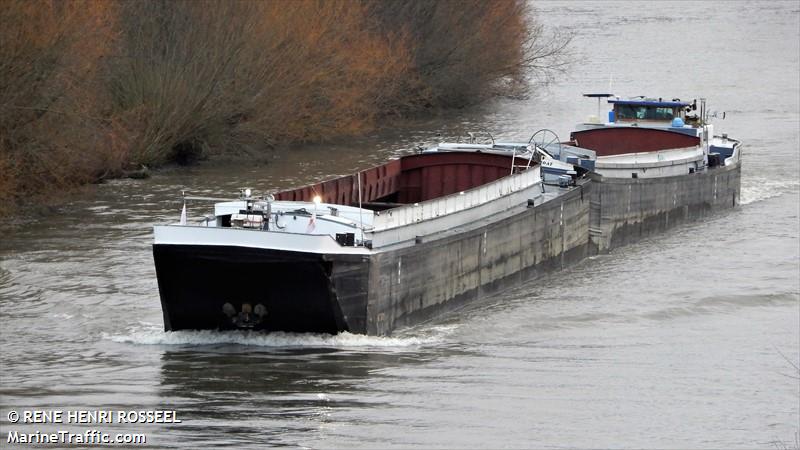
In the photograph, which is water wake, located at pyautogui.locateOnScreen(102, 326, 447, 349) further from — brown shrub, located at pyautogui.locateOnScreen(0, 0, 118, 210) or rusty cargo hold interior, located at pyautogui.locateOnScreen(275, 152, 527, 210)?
brown shrub, located at pyautogui.locateOnScreen(0, 0, 118, 210)

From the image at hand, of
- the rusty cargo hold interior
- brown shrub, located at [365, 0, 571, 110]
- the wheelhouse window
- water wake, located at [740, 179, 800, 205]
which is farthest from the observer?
brown shrub, located at [365, 0, 571, 110]

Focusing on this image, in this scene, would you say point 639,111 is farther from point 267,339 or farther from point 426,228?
point 267,339

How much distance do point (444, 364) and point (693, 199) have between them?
16284 mm

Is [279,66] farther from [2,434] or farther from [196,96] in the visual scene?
[2,434]

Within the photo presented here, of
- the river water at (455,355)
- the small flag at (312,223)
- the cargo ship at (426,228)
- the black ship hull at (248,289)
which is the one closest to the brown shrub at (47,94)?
the river water at (455,355)

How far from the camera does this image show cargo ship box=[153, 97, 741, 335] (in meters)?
20.3

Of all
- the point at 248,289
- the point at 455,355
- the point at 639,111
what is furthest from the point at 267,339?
the point at 639,111

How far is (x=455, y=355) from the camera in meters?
21.2

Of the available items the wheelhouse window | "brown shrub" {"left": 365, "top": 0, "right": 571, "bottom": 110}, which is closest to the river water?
the wheelhouse window

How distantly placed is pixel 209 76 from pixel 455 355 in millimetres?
19973

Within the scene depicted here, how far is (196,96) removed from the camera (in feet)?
129

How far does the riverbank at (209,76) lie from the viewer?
106 ft

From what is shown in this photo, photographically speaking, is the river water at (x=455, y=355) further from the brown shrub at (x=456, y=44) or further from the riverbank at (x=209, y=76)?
the brown shrub at (x=456, y=44)

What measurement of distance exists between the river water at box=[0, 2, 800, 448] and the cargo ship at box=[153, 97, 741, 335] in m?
0.45
